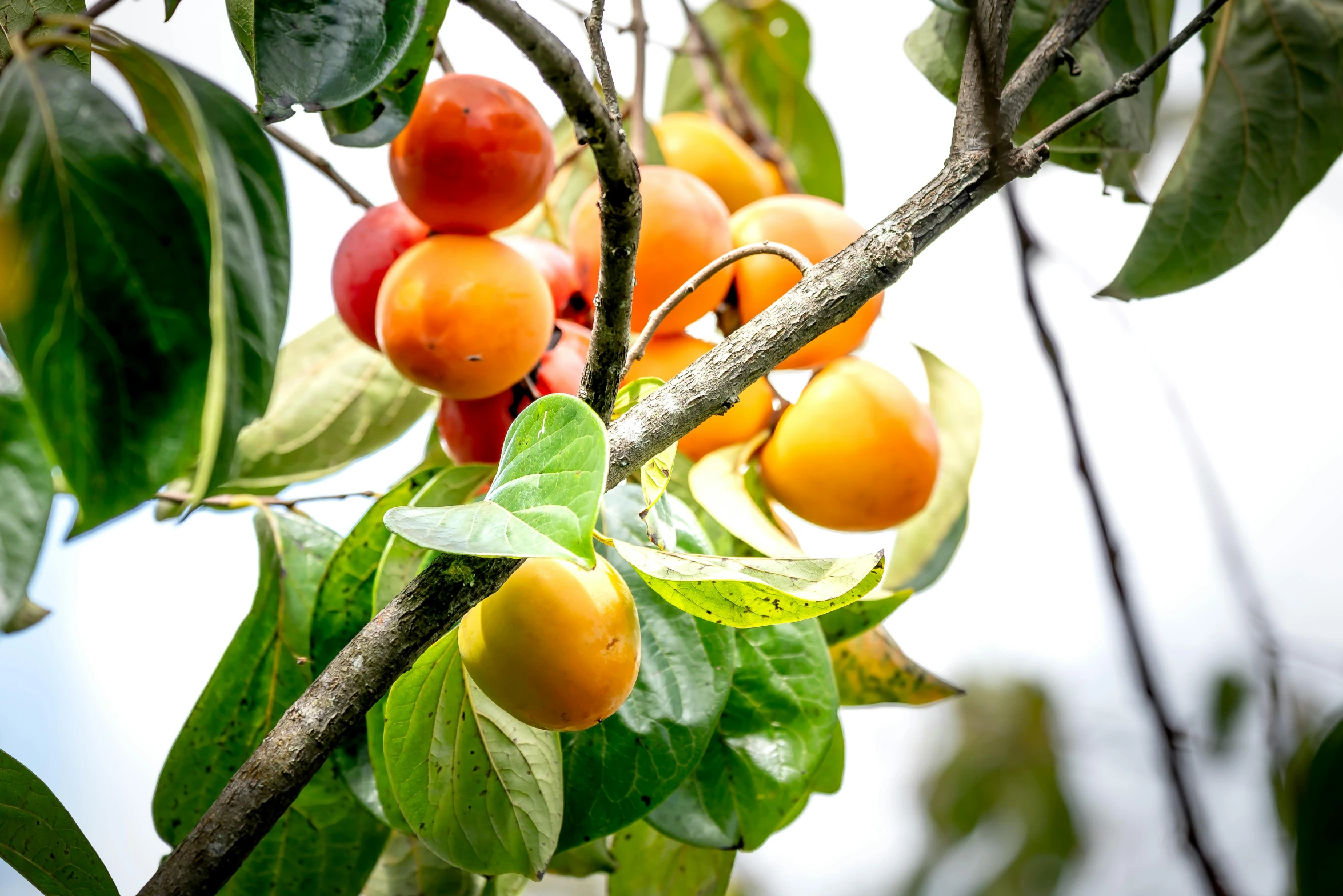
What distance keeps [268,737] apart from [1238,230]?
0.62 meters

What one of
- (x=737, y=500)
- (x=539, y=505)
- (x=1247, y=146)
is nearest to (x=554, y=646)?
(x=539, y=505)

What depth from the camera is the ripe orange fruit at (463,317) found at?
1.56 ft

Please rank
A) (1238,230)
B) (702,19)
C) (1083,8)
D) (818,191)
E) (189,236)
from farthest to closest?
(702,19) → (818,191) → (1238,230) → (1083,8) → (189,236)

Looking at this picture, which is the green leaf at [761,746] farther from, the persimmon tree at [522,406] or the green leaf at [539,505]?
the green leaf at [539,505]

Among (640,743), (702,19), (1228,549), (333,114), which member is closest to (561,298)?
(333,114)

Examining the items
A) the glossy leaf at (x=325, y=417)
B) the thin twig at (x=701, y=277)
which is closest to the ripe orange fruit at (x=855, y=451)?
the thin twig at (x=701, y=277)

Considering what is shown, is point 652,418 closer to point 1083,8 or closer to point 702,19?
point 1083,8

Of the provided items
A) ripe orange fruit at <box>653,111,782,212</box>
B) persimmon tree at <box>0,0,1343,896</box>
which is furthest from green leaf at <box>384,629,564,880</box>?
ripe orange fruit at <box>653,111,782,212</box>

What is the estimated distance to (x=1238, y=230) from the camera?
1.96 ft

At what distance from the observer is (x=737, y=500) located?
1.71 feet

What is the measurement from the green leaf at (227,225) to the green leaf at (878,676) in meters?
0.42

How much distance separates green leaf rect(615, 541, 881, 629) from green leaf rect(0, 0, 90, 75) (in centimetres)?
38

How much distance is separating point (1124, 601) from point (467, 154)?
378 mm

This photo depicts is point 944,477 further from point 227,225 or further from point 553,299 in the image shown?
point 227,225
